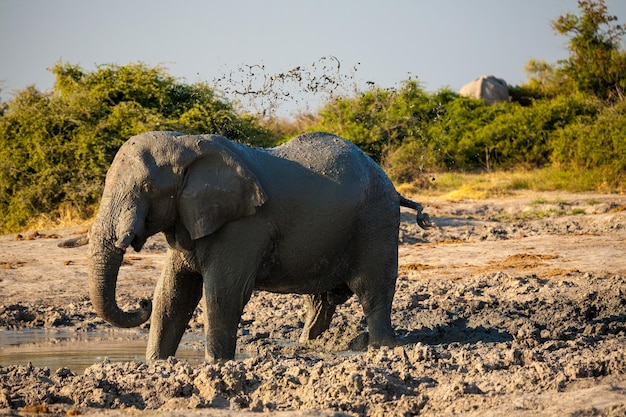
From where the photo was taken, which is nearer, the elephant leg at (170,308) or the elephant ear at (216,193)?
the elephant ear at (216,193)

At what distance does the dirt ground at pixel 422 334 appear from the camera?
6.84 m

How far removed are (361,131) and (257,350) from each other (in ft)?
55.5

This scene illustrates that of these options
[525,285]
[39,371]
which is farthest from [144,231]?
[525,285]

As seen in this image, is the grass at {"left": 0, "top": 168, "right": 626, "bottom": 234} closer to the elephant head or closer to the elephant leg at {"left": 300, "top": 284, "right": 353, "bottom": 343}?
the elephant leg at {"left": 300, "top": 284, "right": 353, "bottom": 343}

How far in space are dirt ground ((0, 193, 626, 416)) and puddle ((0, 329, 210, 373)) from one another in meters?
0.08

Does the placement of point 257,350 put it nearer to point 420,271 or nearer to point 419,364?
point 419,364

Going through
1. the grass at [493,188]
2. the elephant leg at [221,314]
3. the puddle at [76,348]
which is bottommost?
the puddle at [76,348]

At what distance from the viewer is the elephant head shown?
7.98 meters

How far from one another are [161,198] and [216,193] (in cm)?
44

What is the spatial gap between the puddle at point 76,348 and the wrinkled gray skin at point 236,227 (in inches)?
41.9

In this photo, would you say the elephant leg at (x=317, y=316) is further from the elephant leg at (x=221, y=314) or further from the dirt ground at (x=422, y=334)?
the elephant leg at (x=221, y=314)

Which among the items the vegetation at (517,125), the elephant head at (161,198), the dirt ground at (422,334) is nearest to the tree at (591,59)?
the vegetation at (517,125)

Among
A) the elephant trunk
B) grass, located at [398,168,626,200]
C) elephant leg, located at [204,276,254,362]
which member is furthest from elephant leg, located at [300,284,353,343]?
grass, located at [398,168,626,200]

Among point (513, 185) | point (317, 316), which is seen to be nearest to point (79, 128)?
point (513, 185)
